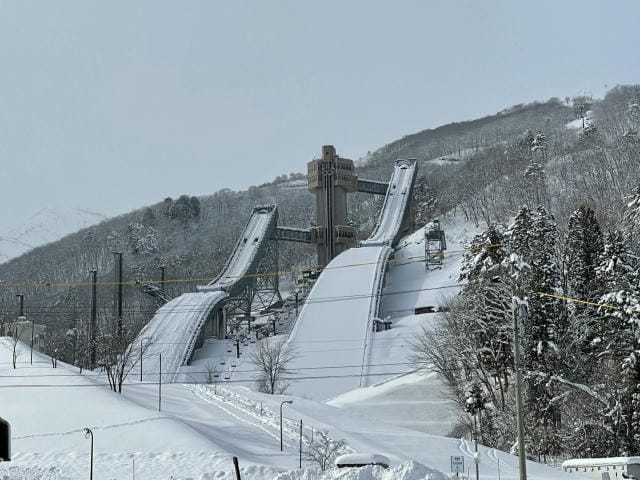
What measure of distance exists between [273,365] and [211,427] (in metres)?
22.3

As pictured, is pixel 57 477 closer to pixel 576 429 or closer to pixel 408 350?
→ pixel 576 429

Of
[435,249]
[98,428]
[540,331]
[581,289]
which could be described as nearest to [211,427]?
[98,428]

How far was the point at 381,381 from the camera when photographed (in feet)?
191

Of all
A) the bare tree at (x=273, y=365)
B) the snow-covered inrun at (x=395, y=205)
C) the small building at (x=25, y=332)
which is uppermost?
the snow-covered inrun at (x=395, y=205)

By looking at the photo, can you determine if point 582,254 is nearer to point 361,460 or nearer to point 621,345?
point 621,345

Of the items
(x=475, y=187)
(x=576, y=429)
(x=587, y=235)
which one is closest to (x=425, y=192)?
(x=475, y=187)

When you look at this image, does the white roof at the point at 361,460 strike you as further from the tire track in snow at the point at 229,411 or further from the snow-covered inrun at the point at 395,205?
the snow-covered inrun at the point at 395,205

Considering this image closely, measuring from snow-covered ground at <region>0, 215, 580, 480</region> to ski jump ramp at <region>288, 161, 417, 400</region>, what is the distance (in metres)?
1.13

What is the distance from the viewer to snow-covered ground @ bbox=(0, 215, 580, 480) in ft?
99.7

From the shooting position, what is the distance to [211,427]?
38812mm

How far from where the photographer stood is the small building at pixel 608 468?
27.9 metres

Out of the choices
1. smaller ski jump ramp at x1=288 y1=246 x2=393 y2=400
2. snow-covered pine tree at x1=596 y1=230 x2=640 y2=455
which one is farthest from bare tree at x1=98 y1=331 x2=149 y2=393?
snow-covered pine tree at x1=596 y1=230 x2=640 y2=455

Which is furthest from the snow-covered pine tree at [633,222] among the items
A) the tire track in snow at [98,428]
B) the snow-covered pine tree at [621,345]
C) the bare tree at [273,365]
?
the tire track in snow at [98,428]

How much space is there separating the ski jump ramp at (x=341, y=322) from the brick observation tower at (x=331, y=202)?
191 inches
